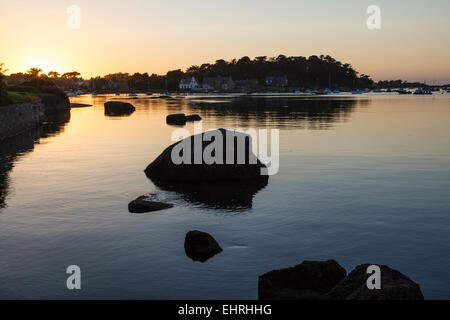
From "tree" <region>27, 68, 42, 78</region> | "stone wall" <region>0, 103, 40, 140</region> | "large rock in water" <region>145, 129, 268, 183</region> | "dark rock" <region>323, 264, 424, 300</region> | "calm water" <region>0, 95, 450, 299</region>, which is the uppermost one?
"tree" <region>27, 68, 42, 78</region>

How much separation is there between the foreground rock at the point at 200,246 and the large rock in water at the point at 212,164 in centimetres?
921

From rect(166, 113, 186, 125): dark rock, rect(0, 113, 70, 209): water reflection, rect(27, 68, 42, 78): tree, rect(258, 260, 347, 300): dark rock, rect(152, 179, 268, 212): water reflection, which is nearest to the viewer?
rect(258, 260, 347, 300): dark rock

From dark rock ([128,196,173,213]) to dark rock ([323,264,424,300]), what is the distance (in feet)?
33.4

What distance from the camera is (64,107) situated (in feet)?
329

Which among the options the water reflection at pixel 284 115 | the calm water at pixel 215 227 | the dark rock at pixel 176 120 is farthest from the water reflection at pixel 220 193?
the dark rock at pixel 176 120

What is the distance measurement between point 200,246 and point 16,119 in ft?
134

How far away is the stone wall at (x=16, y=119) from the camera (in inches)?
1709

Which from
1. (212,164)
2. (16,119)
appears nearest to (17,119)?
(16,119)

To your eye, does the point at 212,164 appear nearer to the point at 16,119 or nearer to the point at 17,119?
the point at 16,119

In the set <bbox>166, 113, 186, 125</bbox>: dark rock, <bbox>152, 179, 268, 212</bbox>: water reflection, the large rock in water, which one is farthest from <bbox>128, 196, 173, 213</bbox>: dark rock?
<bbox>166, 113, 186, 125</bbox>: dark rock

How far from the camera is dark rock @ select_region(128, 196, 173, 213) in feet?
60.1

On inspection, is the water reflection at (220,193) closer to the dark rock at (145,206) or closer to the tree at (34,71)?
the dark rock at (145,206)

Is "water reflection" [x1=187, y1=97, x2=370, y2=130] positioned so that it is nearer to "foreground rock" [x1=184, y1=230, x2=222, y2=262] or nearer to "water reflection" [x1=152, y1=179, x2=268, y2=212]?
"water reflection" [x1=152, y1=179, x2=268, y2=212]
